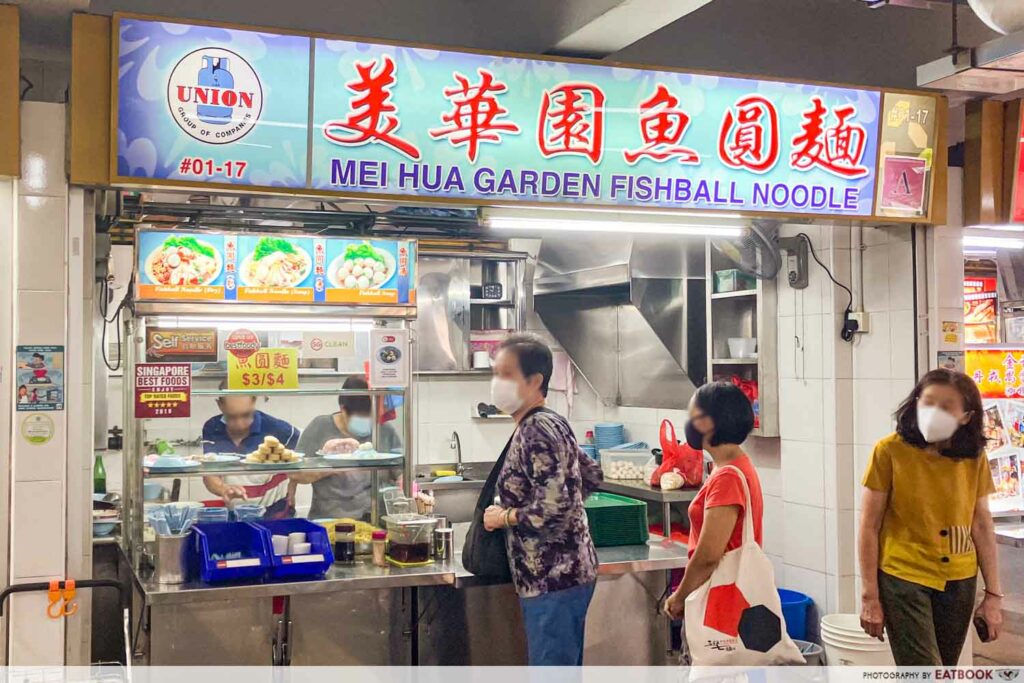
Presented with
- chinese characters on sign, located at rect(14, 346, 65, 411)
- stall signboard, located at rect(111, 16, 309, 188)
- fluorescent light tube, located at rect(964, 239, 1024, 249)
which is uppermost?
stall signboard, located at rect(111, 16, 309, 188)

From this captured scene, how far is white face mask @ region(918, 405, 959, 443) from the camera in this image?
377 cm

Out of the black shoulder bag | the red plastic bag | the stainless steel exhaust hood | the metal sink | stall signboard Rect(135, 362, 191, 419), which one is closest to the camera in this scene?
the black shoulder bag

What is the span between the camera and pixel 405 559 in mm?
4520

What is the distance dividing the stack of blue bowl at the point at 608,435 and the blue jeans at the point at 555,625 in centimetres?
367

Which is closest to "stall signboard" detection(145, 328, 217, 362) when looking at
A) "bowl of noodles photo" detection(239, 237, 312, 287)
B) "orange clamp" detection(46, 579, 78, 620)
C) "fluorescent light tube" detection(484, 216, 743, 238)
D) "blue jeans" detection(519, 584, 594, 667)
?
"bowl of noodles photo" detection(239, 237, 312, 287)

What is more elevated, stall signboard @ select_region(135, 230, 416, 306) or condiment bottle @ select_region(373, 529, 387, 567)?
stall signboard @ select_region(135, 230, 416, 306)

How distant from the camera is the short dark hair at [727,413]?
11.7 ft

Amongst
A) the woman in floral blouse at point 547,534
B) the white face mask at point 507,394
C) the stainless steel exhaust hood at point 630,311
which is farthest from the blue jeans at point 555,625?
the stainless steel exhaust hood at point 630,311

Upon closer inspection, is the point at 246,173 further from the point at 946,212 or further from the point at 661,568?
the point at 946,212

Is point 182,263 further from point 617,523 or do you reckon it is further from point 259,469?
point 617,523

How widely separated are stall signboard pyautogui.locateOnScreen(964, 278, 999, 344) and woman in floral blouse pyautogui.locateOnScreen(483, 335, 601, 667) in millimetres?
2706

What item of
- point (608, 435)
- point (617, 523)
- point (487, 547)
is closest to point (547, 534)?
point (487, 547)

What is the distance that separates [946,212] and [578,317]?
3.41m

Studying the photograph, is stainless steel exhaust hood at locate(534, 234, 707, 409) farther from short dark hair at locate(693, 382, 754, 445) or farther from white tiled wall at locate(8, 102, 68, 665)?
white tiled wall at locate(8, 102, 68, 665)
